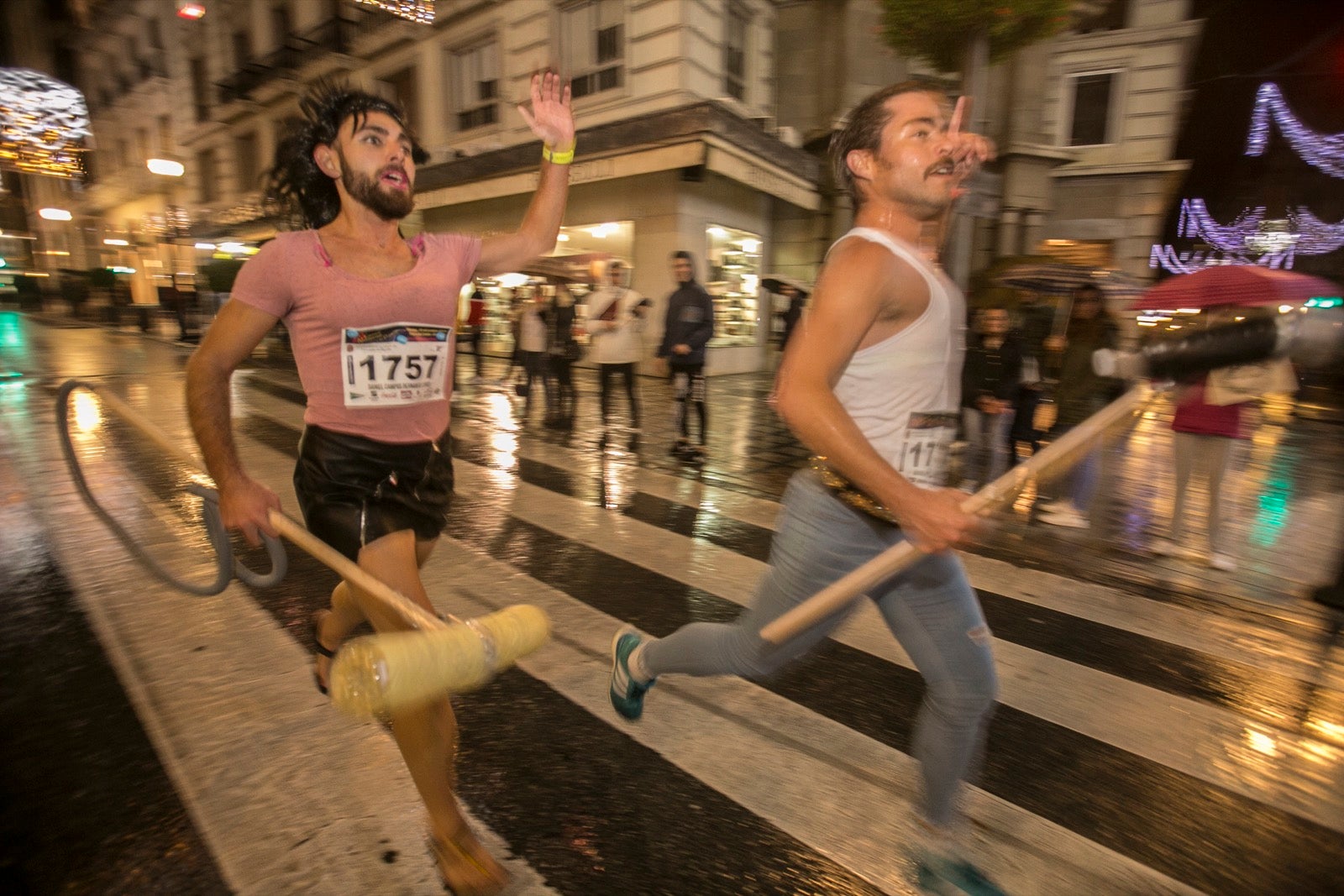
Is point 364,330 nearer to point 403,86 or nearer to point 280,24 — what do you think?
point 403,86

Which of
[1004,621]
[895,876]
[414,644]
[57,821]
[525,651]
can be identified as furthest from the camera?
[1004,621]

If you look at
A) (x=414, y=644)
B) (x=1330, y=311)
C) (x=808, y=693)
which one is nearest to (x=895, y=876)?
(x=808, y=693)

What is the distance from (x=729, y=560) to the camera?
4.36 metres

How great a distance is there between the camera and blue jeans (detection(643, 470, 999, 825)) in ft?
5.81

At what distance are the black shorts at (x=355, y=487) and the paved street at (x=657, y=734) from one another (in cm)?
92

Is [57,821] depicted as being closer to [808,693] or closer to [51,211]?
[808,693]

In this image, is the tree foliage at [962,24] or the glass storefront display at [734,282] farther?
the glass storefront display at [734,282]

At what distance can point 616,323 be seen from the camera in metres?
7.52

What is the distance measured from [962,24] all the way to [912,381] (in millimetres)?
6223

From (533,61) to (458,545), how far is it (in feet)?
49.7

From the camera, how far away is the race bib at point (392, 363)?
1.83 m

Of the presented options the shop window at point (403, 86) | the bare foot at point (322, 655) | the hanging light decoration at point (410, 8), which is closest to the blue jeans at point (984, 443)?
the bare foot at point (322, 655)

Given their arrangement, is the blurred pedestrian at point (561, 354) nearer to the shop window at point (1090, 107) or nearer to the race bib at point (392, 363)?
the race bib at point (392, 363)

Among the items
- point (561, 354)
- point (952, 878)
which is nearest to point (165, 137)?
point (561, 354)
